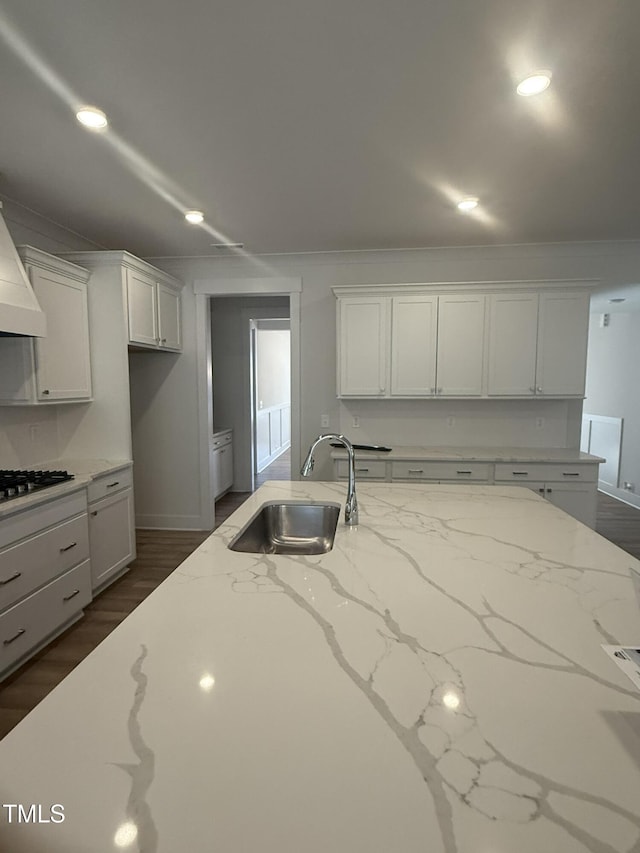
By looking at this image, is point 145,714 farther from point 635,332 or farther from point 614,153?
point 635,332

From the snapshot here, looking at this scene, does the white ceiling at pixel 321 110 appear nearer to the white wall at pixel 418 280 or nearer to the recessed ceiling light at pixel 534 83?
the recessed ceiling light at pixel 534 83

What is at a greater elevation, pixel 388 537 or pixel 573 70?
pixel 573 70

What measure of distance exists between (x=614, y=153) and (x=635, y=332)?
3940 millimetres

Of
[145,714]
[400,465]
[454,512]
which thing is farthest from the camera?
[400,465]

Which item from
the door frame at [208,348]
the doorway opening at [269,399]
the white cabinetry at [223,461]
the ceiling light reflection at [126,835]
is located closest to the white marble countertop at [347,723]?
the ceiling light reflection at [126,835]

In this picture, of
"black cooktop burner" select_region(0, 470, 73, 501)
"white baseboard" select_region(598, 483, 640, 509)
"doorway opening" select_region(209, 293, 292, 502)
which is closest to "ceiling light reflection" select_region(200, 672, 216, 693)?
"black cooktop burner" select_region(0, 470, 73, 501)

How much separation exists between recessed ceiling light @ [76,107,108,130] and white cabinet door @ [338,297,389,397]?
214 cm

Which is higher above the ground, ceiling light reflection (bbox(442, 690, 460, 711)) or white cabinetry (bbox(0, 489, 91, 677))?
ceiling light reflection (bbox(442, 690, 460, 711))

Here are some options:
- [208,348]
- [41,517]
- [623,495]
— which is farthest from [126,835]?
[623,495]

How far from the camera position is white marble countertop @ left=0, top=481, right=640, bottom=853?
54 centimetres

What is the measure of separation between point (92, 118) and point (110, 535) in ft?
8.04

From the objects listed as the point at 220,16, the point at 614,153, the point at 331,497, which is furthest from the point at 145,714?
the point at 614,153

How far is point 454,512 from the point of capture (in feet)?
6.07

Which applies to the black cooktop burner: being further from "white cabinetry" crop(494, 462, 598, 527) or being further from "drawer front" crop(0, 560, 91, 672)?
"white cabinetry" crop(494, 462, 598, 527)
